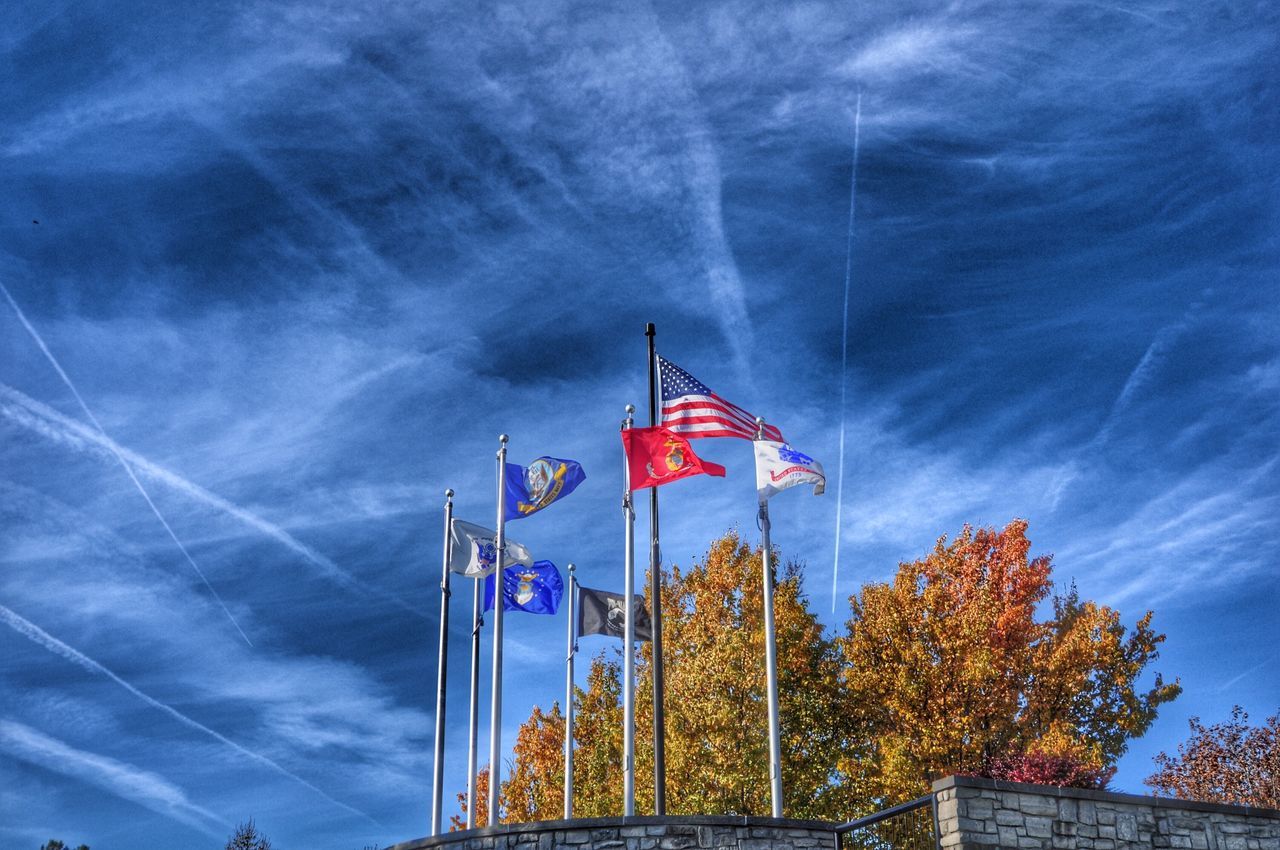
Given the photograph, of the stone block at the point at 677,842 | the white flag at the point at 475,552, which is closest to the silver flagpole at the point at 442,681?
the white flag at the point at 475,552

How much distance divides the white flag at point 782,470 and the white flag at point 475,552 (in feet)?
22.0

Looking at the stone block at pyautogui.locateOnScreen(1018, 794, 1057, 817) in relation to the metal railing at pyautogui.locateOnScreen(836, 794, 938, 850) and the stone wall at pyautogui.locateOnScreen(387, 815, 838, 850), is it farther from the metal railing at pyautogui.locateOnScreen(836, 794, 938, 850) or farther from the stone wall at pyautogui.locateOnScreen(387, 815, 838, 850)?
the stone wall at pyautogui.locateOnScreen(387, 815, 838, 850)

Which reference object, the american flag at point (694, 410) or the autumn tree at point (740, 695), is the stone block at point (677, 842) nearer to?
the american flag at point (694, 410)

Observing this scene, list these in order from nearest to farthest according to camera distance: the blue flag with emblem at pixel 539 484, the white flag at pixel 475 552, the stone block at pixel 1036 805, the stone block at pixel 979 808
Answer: the stone block at pixel 979 808, the stone block at pixel 1036 805, the blue flag with emblem at pixel 539 484, the white flag at pixel 475 552

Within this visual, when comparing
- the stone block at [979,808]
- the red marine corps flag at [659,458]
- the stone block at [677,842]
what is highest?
the red marine corps flag at [659,458]

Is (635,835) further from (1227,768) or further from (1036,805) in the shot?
(1227,768)

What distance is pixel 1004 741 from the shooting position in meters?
29.3

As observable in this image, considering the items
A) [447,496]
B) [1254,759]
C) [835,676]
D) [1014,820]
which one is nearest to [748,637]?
[835,676]

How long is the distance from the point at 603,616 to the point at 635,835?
11.1m

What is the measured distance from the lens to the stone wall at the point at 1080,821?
13516mm

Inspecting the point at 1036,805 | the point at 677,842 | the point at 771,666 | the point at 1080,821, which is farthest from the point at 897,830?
the point at 771,666

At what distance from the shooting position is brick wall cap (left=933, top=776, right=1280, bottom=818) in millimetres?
13586

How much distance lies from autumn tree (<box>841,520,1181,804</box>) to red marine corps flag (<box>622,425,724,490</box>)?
38.9ft

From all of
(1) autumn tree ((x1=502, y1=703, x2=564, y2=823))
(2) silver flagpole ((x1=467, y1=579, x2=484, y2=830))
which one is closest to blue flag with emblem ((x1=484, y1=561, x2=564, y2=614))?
(2) silver flagpole ((x1=467, y1=579, x2=484, y2=830))
